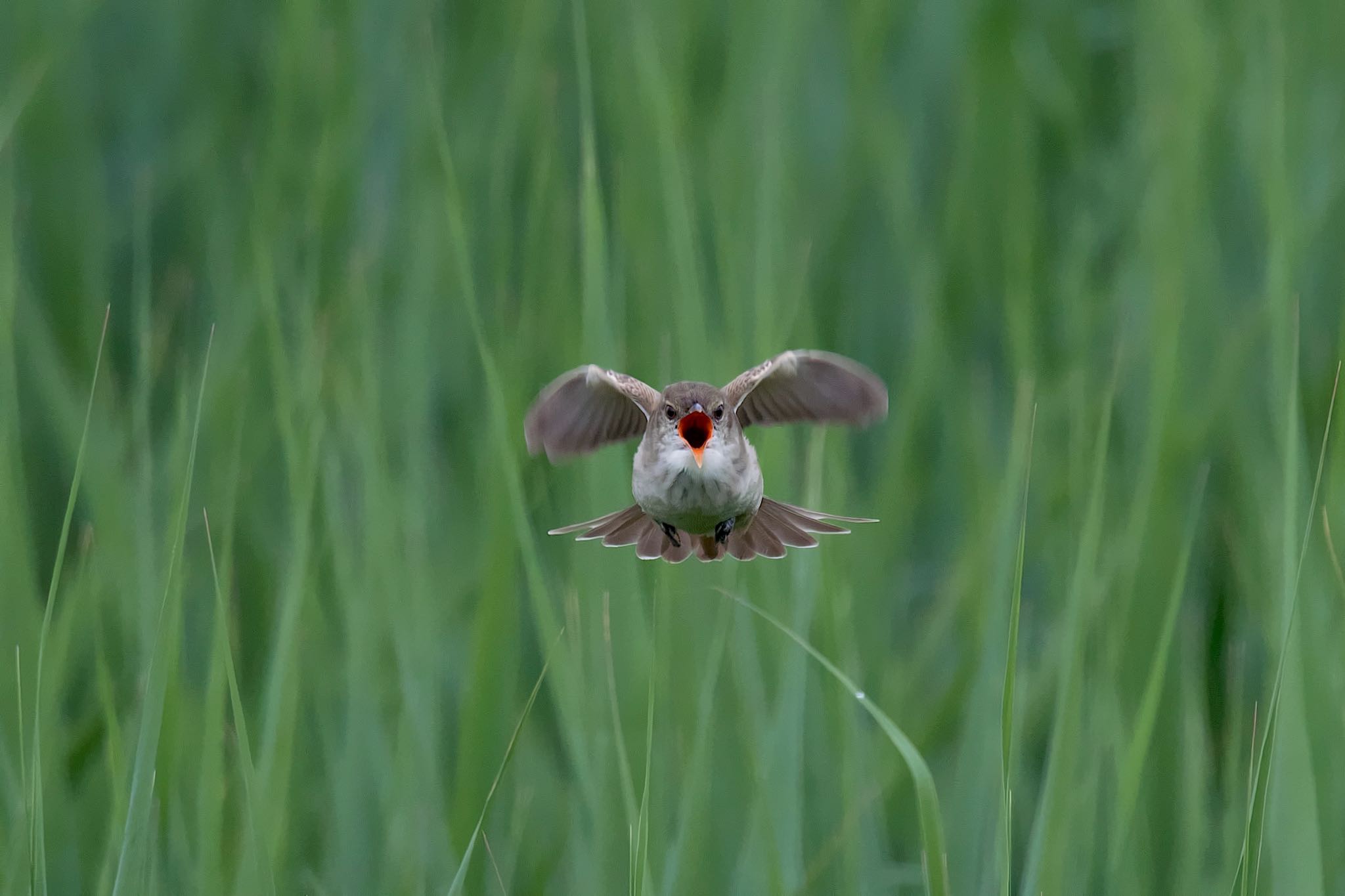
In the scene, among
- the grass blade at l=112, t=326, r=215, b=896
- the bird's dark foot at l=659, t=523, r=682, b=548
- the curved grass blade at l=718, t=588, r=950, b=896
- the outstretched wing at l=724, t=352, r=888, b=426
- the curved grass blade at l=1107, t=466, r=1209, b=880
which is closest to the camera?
the curved grass blade at l=718, t=588, r=950, b=896

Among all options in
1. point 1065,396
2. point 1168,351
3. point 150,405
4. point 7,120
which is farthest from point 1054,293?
point 7,120

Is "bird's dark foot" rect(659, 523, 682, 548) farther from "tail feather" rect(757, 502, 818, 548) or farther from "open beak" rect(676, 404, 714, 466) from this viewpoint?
"open beak" rect(676, 404, 714, 466)

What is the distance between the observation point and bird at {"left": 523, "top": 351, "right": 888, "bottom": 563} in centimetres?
186

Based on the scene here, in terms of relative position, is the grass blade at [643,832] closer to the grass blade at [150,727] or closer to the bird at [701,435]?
the bird at [701,435]

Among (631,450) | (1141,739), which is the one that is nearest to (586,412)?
(631,450)

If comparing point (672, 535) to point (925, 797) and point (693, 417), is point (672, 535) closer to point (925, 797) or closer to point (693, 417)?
point (693, 417)

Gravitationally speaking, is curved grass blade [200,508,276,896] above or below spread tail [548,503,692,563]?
below

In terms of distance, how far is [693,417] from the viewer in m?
1.88

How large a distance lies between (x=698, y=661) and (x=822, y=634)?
0.22 metres

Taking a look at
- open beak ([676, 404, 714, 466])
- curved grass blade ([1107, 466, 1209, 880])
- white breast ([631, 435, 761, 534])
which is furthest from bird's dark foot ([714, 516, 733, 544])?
curved grass blade ([1107, 466, 1209, 880])

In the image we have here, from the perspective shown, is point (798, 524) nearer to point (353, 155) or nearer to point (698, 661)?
point (698, 661)

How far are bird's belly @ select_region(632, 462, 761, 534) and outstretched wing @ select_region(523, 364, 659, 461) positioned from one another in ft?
0.39

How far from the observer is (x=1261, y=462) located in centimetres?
330

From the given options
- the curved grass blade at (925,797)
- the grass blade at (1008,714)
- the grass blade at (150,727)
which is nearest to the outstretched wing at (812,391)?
the grass blade at (1008,714)
